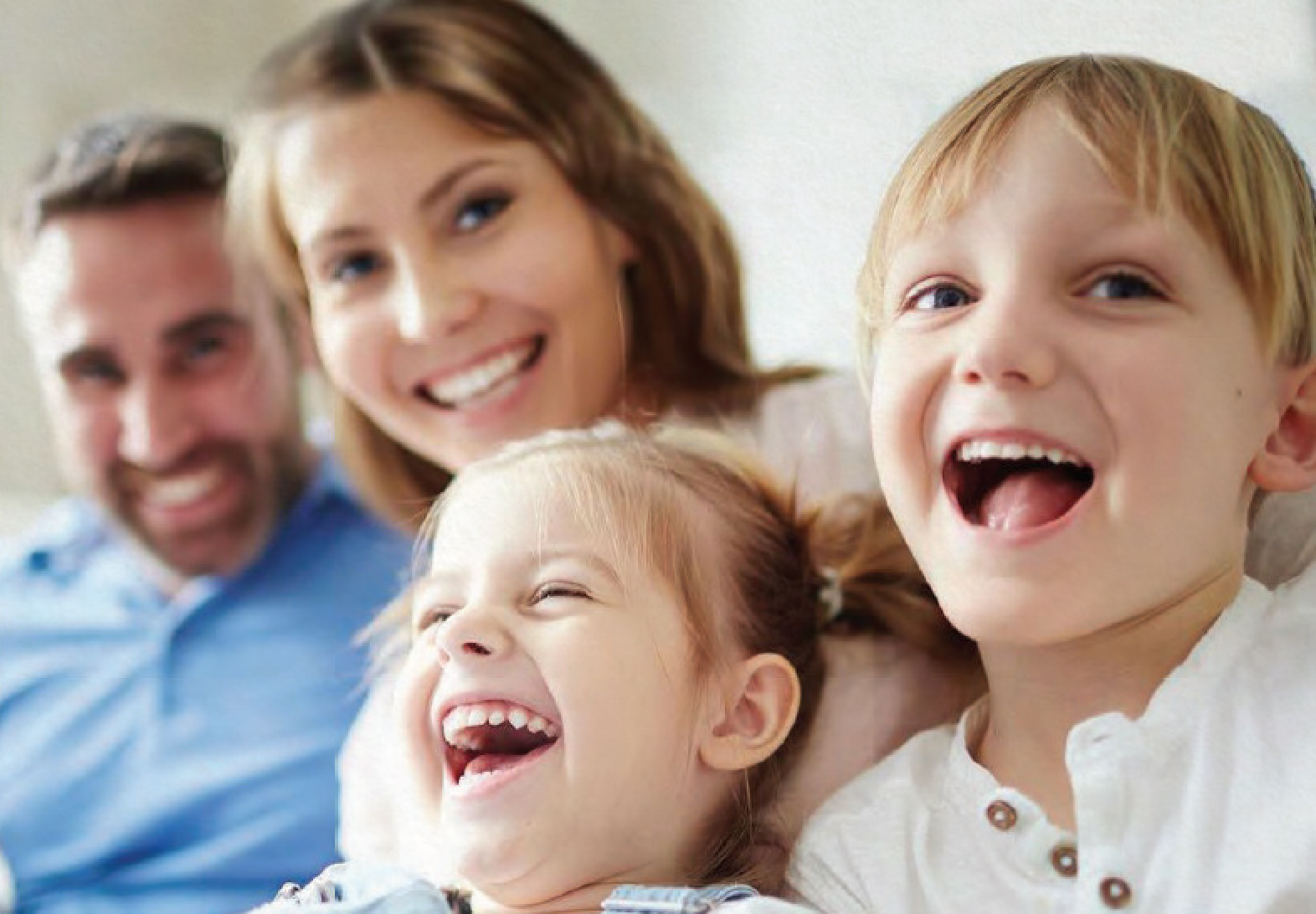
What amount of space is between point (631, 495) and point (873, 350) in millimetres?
164

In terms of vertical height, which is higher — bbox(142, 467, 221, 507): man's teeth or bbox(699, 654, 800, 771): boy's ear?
bbox(699, 654, 800, 771): boy's ear

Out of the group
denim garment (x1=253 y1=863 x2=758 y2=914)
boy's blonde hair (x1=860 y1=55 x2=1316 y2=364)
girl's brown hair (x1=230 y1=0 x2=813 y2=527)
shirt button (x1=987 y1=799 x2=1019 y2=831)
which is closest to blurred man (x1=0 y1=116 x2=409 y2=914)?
girl's brown hair (x1=230 y1=0 x2=813 y2=527)

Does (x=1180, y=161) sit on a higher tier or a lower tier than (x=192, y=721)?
higher

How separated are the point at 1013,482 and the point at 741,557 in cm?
21

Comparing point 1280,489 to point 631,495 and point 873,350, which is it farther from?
point 631,495

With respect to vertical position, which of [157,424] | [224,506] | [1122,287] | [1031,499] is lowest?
[224,506]

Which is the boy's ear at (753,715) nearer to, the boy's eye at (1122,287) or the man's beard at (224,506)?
→ the boy's eye at (1122,287)

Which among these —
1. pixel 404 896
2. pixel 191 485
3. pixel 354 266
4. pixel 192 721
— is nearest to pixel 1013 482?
pixel 404 896

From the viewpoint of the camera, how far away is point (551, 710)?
87 cm

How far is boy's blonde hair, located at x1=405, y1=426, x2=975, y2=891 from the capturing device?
0.93m

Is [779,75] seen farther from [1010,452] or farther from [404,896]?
[404,896]

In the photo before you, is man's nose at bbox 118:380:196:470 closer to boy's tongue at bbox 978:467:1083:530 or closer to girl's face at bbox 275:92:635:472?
girl's face at bbox 275:92:635:472

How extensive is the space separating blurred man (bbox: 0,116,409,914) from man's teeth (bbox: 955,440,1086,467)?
2.62 feet

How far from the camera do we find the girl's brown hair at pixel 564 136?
1263 mm
